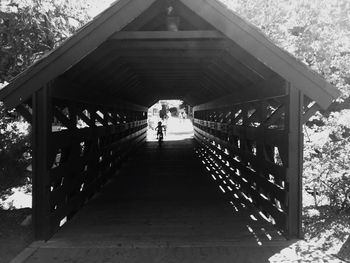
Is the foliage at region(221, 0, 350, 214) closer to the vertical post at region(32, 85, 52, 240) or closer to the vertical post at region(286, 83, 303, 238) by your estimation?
the vertical post at region(286, 83, 303, 238)

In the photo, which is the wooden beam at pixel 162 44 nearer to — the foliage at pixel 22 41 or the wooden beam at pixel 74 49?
the wooden beam at pixel 74 49

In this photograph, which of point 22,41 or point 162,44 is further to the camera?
point 22,41

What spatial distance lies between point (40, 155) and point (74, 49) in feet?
4.18

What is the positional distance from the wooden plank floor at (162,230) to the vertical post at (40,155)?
33cm

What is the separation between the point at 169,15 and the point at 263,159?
7.66ft

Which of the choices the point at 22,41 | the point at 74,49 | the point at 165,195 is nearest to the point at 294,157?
the point at 74,49

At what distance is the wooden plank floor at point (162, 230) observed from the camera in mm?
4797

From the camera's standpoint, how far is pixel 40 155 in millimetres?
5203

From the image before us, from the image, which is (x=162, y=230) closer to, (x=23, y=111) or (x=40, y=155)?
(x=40, y=155)

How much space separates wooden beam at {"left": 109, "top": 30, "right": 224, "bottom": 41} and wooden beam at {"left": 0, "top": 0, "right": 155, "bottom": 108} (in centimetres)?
25

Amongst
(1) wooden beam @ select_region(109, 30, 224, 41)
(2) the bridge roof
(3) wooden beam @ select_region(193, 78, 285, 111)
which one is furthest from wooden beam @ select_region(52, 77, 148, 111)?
(3) wooden beam @ select_region(193, 78, 285, 111)

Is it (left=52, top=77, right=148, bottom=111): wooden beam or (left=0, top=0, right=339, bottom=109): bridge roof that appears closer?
(left=0, top=0, right=339, bottom=109): bridge roof

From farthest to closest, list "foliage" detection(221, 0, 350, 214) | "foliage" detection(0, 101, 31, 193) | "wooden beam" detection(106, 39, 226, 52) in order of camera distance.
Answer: "foliage" detection(0, 101, 31, 193) < "foliage" detection(221, 0, 350, 214) < "wooden beam" detection(106, 39, 226, 52)

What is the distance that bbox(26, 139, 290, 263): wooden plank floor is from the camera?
4.80 metres
